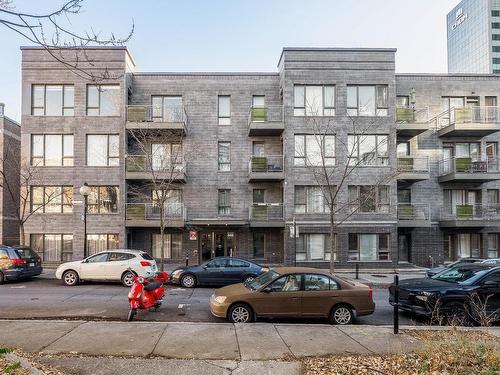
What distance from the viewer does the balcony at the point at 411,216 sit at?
23.6 meters

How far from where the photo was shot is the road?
32.7ft

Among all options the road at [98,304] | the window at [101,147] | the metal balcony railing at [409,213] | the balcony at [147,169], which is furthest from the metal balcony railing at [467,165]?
the window at [101,147]

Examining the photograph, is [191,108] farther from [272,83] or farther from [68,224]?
[68,224]

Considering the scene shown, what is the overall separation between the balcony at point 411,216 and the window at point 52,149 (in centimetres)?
2184

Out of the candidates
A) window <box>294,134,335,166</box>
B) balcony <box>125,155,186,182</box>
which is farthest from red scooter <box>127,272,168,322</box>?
window <box>294,134,335,166</box>

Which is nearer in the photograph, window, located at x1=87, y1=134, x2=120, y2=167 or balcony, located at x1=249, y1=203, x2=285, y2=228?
balcony, located at x1=249, y1=203, x2=285, y2=228

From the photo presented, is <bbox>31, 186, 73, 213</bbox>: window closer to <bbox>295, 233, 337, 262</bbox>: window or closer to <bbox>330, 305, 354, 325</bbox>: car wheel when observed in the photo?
<bbox>295, 233, 337, 262</bbox>: window

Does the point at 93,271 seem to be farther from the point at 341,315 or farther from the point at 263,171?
the point at 263,171

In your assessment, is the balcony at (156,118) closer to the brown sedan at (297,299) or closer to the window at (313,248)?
the window at (313,248)

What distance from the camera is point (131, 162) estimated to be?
2359cm

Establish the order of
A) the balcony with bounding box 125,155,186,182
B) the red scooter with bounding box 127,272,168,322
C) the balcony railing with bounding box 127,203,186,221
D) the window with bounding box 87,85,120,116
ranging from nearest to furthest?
the red scooter with bounding box 127,272,168,322
the balcony with bounding box 125,155,186,182
the balcony railing with bounding box 127,203,186,221
the window with bounding box 87,85,120,116

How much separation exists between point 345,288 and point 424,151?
1917 cm

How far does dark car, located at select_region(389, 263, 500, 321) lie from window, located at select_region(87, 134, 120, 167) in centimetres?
1947

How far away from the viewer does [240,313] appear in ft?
30.9
